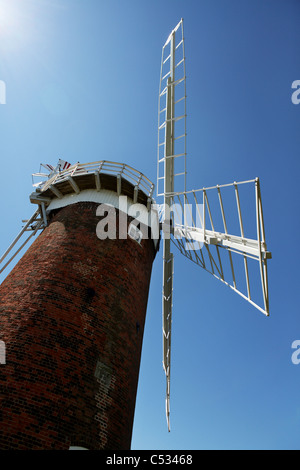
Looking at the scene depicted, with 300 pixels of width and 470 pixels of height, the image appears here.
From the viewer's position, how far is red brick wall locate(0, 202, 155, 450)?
657 cm

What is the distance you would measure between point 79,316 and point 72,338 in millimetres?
660

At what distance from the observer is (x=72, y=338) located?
7828 millimetres

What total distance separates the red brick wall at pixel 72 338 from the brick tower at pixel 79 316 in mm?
22

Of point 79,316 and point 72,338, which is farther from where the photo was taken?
point 79,316

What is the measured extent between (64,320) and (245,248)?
5.27 metres

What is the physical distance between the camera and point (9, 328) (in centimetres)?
762

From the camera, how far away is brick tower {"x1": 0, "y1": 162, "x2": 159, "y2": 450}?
6.65m

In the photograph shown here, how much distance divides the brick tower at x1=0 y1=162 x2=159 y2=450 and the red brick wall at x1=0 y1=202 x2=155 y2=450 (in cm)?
2

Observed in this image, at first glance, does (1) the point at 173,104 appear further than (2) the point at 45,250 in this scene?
Yes

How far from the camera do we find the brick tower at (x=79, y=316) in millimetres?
6652

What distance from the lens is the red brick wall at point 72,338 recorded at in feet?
21.6

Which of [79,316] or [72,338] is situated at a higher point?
[79,316]
